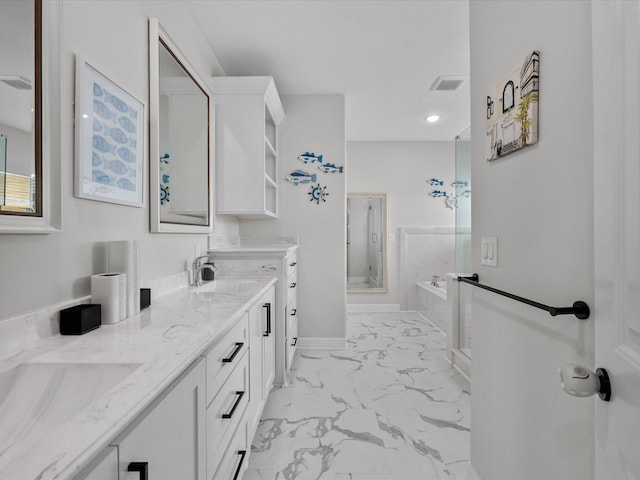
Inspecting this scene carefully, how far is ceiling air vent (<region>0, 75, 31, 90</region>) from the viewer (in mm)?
850

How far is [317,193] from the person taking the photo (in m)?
3.32

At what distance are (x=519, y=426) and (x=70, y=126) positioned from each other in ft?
6.18

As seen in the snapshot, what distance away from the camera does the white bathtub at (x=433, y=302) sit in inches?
151

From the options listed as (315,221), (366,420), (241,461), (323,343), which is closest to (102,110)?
(241,461)

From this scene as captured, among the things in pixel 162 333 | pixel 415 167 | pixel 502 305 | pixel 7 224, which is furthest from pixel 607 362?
pixel 415 167

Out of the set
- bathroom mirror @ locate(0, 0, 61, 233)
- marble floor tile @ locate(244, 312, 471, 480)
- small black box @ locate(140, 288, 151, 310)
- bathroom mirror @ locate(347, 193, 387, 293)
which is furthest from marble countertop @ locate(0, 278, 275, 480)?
bathroom mirror @ locate(347, 193, 387, 293)

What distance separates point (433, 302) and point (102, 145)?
389 centimetres

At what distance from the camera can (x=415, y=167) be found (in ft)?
16.2

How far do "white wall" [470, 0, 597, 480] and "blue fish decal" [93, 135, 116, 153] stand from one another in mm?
1552

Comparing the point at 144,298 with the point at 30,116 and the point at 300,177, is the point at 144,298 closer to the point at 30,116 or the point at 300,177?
the point at 30,116

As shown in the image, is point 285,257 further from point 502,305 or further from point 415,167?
point 415,167

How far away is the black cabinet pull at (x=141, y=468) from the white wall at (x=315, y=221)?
2.72 m

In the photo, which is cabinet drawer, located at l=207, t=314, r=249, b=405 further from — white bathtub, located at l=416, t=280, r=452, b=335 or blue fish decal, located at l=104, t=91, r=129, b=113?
white bathtub, located at l=416, t=280, r=452, b=335

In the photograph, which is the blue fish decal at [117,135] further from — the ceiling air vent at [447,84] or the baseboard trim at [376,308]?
the baseboard trim at [376,308]
